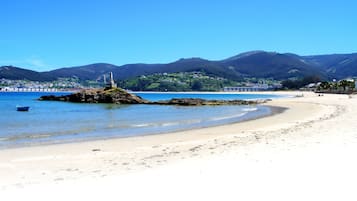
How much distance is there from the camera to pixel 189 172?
8266 mm

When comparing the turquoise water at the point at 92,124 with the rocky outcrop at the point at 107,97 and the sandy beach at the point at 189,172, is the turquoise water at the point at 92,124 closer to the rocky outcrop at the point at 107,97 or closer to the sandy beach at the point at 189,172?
the sandy beach at the point at 189,172

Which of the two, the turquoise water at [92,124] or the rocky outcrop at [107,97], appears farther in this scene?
the rocky outcrop at [107,97]

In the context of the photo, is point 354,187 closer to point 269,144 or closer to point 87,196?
point 87,196

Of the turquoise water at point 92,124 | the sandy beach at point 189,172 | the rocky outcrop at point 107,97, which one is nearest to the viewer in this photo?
the sandy beach at point 189,172

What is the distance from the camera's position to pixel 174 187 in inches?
274

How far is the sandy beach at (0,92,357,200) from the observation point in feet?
21.5

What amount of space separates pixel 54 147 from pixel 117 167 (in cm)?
536

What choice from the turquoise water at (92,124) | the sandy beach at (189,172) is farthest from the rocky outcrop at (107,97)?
the sandy beach at (189,172)

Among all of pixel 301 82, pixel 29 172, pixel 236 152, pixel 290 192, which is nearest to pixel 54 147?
pixel 29 172

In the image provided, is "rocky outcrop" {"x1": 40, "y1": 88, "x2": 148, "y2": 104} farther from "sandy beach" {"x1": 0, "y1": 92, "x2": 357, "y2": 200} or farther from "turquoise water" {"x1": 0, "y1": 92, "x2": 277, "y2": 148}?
"sandy beach" {"x1": 0, "y1": 92, "x2": 357, "y2": 200}

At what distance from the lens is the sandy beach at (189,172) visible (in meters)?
6.54

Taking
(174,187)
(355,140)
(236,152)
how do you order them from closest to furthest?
(174,187), (236,152), (355,140)

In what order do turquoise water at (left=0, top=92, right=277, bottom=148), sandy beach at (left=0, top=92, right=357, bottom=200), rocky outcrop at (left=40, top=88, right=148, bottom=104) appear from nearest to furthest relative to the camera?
sandy beach at (left=0, top=92, right=357, bottom=200)
turquoise water at (left=0, top=92, right=277, bottom=148)
rocky outcrop at (left=40, top=88, right=148, bottom=104)

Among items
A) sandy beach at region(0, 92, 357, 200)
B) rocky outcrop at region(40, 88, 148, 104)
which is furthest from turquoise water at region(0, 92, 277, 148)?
rocky outcrop at region(40, 88, 148, 104)
